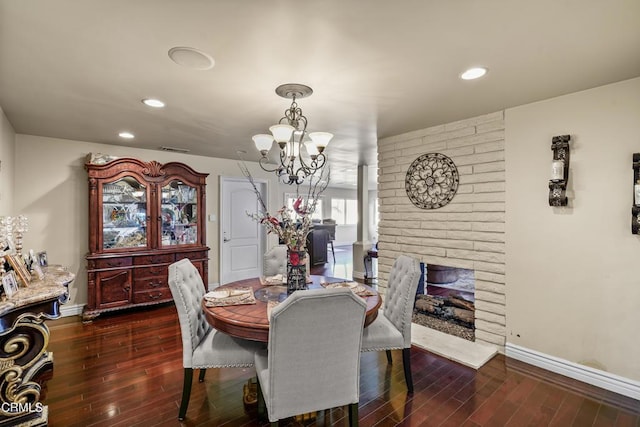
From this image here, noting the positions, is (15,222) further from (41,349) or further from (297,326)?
(297,326)

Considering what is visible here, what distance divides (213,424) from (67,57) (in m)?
2.41

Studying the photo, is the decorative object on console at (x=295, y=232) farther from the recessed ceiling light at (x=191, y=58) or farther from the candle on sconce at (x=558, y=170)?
the candle on sconce at (x=558, y=170)

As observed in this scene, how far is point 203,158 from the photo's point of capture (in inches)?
200

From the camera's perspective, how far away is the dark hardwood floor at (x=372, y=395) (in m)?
1.99

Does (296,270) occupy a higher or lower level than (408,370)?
higher

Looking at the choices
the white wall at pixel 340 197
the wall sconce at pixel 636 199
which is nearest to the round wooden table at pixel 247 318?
the wall sconce at pixel 636 199

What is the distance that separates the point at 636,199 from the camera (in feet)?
6.94

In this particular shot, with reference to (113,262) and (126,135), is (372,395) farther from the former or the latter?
(126,135)

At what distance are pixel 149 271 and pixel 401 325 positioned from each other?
3467mm

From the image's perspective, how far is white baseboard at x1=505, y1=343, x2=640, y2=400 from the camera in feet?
7.29

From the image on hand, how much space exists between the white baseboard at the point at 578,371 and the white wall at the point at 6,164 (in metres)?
4.87

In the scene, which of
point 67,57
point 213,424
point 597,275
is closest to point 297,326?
point 213,424

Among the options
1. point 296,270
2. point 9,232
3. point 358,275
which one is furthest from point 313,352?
point 358,275

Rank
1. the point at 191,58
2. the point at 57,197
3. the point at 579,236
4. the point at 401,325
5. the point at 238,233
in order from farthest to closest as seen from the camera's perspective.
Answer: the point at 238,233 → the point at 57,197 → the point at 579,236 → the point at 401,325 → the point at 191,58
